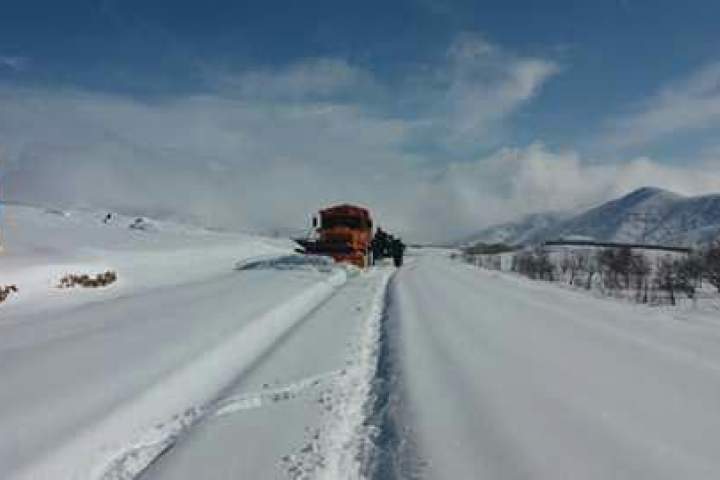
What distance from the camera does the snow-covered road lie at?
4898mm

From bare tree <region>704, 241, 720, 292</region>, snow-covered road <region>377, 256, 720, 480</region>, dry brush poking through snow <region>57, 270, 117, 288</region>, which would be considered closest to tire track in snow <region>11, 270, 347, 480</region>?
snow-covered road <region>377, 256, 720, 480</region>

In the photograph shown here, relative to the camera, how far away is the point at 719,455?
4965mm

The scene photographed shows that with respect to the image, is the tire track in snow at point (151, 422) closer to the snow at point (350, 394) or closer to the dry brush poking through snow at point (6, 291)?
the snow at point (350, 394)

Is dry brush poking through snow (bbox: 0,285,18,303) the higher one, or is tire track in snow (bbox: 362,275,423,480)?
dry brush poking through snow (bbox: 0,285,18,303)

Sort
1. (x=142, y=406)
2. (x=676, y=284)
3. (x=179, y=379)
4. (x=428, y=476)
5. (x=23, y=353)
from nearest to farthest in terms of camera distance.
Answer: (x=428, y=476), (x=142, y=406), (x=179, y=379), (x=23, y=353), (x=676, y=284)

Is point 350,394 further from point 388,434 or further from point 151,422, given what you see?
point 151,422

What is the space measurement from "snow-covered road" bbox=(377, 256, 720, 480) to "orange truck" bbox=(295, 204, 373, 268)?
21.3m

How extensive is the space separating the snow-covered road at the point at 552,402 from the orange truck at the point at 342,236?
69.8 ft

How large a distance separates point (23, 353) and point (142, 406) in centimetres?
273

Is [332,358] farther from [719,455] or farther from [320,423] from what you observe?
[719,455]

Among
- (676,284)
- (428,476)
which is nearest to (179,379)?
(428,476)

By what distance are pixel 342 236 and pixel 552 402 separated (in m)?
28.2

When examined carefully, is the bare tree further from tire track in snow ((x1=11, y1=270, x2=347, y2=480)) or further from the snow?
tire track in snow ((x1=11, y1=270, x2=347, y2=480))

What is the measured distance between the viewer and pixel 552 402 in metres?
6.61
